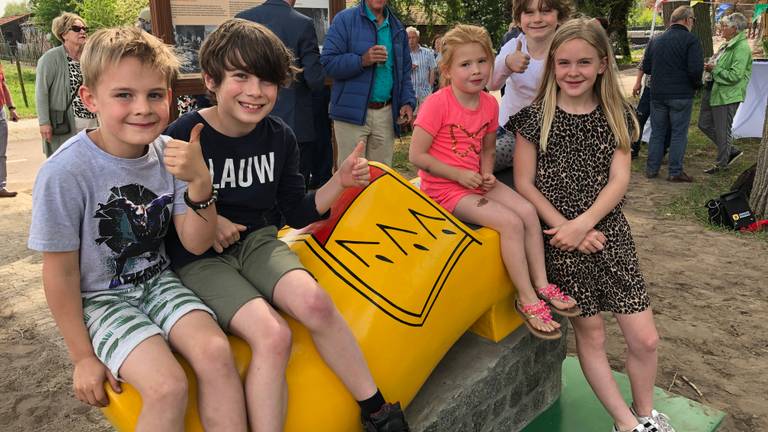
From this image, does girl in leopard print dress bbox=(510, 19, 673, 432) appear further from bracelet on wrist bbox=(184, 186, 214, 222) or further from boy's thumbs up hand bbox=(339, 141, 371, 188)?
bracelet on wrist bbox=(184, 186, 214, 222)

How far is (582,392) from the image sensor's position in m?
2.72

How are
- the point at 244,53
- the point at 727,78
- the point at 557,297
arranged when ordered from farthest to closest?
the point at 727,78, the point at 557,297, the point at 244,53

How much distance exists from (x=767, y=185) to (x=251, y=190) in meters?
4.62

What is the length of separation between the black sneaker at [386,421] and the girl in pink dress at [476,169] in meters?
0.72

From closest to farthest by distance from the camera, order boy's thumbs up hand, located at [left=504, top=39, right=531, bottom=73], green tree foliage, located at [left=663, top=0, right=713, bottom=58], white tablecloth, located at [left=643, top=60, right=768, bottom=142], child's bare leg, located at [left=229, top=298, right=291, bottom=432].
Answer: child's bare leg, located at [left=229, top=298, right=291, bottom=432], boy's thumbs up hand, located at [left=504, top=39, right=531, bottom=73], white tablecloth, located at [left=643, top=60, right=768, bottom=142], green tree foliage, located at [left=663, top=0, right=713, bottom=58]

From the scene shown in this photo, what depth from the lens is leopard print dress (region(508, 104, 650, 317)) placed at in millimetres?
2229

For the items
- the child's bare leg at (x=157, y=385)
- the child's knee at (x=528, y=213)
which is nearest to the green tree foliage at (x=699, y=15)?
the child's knee at (x=528, y=213)

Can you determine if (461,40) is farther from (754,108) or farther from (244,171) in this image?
(754,108)

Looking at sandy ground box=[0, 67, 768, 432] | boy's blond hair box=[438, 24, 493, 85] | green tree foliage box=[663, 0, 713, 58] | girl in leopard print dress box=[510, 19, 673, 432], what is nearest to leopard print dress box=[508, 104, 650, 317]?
girl in leopard print dress box=[510, 19, 673, 432]

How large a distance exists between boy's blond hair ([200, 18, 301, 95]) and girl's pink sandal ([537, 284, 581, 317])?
3.85 feet

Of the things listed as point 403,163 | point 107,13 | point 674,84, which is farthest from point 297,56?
point 107,13

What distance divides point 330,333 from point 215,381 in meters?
0.30

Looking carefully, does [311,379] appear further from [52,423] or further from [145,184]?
[52,423]

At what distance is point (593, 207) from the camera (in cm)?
223
